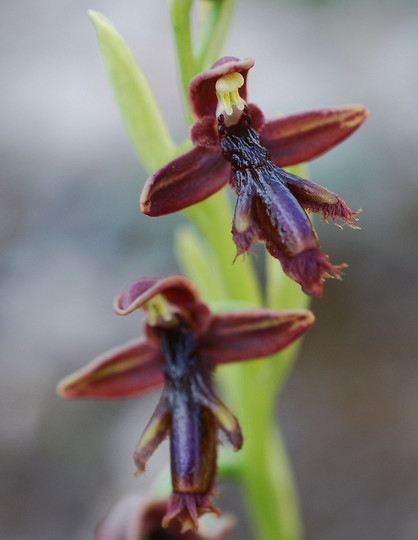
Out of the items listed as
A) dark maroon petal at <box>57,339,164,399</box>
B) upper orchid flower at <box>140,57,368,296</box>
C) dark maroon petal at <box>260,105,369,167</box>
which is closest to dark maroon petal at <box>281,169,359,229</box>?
upper orchid flower at <box>140,57,368,296</box>

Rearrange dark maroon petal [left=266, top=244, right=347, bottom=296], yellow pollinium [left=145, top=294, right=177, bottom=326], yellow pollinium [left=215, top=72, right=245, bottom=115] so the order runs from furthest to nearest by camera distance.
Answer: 1. yellow pollinium [left=145, top=294, right=177, bottom=326]
2. yellow pollinium [left=215, top=72, right=245, bottom=115]
3. dark maroon petal [left=266, top=244, right=347, bottom=296]

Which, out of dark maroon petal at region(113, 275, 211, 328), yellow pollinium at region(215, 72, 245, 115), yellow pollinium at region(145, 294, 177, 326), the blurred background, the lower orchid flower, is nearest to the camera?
yellow pollinium at region(215, 72, 245, 115)

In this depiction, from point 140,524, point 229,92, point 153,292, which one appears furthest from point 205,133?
point 140,524

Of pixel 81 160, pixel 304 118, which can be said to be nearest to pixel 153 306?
pixel 304 118

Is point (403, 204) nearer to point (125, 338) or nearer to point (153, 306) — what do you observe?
point (125, 338)

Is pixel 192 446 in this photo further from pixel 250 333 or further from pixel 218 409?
pixel 250 333

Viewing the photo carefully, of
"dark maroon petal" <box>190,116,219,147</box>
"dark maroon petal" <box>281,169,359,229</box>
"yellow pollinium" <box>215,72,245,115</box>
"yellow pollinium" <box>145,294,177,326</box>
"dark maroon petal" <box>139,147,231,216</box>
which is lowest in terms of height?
"yellow pollinium" <box>145,294,177,326</box>

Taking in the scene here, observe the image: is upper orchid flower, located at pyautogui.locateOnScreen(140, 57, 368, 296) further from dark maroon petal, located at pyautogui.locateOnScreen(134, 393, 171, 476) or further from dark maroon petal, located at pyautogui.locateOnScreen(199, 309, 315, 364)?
dark maroon petal, located at pyautogui.locateOnScreen(134, 393, 171, 476)
